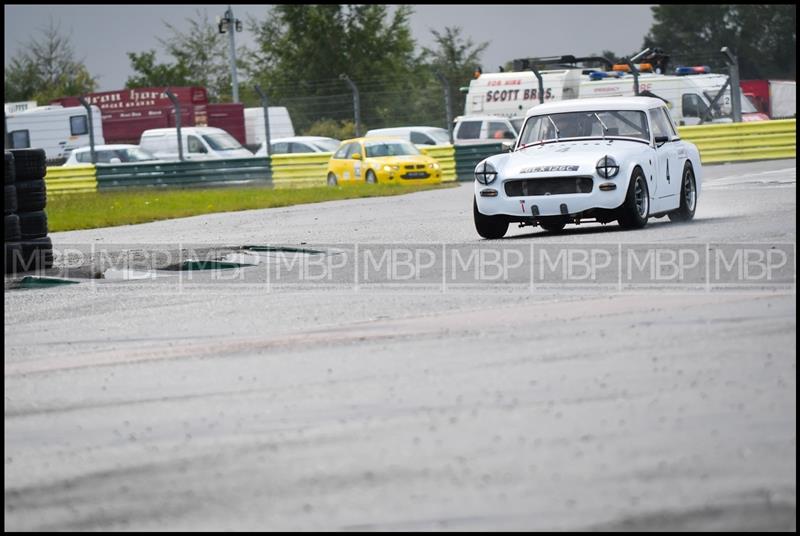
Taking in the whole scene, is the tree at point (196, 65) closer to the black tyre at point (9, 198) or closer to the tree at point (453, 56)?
the tree at point (453, 56)

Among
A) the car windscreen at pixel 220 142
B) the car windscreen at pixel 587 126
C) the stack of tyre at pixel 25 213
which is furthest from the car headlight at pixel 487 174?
the car windscreen at pixel 220 142

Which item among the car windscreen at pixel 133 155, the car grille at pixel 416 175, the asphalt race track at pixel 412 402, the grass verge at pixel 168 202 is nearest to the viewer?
A: the asphalt race track at pixel 412 402

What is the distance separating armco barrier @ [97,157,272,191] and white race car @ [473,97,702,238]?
17.2 metres

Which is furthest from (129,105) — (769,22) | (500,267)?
(769,22)

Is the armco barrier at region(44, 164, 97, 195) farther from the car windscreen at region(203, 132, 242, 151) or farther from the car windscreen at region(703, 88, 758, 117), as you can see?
the car windscreen at region(703, 88, 758, 117)

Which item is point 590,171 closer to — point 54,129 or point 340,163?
point 340,163

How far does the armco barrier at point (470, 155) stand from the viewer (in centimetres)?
3020

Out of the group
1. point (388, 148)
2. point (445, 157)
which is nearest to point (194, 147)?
point (388, 148)

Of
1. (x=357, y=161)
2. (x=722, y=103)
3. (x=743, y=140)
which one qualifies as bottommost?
(x=357, y=161)

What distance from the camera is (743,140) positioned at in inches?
1160

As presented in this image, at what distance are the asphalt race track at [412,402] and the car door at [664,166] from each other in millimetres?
2861

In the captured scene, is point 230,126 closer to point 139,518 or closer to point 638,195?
point 638,195

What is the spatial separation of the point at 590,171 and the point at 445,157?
1810cm

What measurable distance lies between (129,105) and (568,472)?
39.5m
